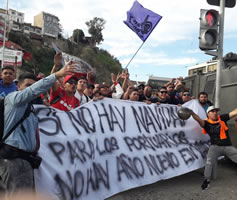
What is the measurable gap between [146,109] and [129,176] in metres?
1.43

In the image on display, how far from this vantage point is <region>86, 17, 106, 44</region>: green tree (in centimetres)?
6794

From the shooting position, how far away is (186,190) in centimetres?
424

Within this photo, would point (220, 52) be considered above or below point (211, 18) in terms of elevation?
below

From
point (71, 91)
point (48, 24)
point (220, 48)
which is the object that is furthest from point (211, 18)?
point (48, 24)

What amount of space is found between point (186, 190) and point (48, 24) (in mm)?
65820

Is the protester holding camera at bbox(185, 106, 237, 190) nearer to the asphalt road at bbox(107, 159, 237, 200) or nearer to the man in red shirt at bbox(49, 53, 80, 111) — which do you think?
the asphalt road at bbox(107, 159, 237, 200)

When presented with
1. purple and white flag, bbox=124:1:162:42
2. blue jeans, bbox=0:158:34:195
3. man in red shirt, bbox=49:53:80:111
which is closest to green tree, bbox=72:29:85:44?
purple and white flag, bbox=124:1:162:42

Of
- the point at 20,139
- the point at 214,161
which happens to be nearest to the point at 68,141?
the point at 20,139

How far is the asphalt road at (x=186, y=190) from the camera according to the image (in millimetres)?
3941

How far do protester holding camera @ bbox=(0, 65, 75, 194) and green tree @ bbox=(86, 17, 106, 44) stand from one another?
67577mm

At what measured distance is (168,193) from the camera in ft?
13.4

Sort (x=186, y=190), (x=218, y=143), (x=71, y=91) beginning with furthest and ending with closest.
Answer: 1. (x=218, y=143)
2. (x=186, y=190)
3. (x=71, y=91)

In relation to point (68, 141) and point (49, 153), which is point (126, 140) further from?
point (49, 153)

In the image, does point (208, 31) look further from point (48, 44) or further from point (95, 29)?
point (95, 29)
